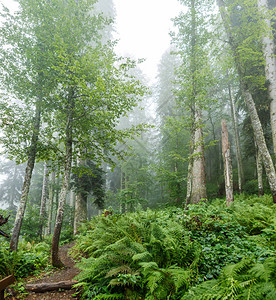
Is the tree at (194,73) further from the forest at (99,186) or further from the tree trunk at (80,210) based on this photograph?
the tree trunk at (80,210)

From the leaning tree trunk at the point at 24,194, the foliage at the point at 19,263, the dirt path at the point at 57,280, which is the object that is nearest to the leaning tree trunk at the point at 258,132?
the dirt path at the point at 57,280

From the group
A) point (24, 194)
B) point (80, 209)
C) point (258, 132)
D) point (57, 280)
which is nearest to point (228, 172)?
point (258, 132)

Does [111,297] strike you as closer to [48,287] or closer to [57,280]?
[48,287]

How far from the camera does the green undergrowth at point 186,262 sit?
2.70 metres

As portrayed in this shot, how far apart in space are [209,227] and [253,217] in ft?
4.76

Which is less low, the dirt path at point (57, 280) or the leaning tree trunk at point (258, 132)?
the leaning tree trunk at point (258, 132)


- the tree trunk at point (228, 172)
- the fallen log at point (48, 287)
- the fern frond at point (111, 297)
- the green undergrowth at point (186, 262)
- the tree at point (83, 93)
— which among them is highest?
the tree at point (83, 93)

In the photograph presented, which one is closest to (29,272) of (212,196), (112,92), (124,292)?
(124,292)

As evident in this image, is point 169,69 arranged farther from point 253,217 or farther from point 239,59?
point 253,217

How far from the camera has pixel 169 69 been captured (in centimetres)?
2359

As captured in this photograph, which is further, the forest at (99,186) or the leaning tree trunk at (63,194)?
the leaning tree trunk at (63,194)

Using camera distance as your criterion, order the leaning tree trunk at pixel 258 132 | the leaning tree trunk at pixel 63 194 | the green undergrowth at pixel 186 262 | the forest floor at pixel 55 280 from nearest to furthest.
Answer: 1. the green undergrowth at pixel 186 262
2. the forest floor at pixel 55 280
3. the leaning tree trunk at pixel 63 194
4. the leaning tree trunk at pixel 258 132

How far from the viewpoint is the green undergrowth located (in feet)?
8.85

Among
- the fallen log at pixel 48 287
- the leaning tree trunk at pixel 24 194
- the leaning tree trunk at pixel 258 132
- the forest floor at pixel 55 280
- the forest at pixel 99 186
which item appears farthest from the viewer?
the leaning tree trunk at pixel 258 132
